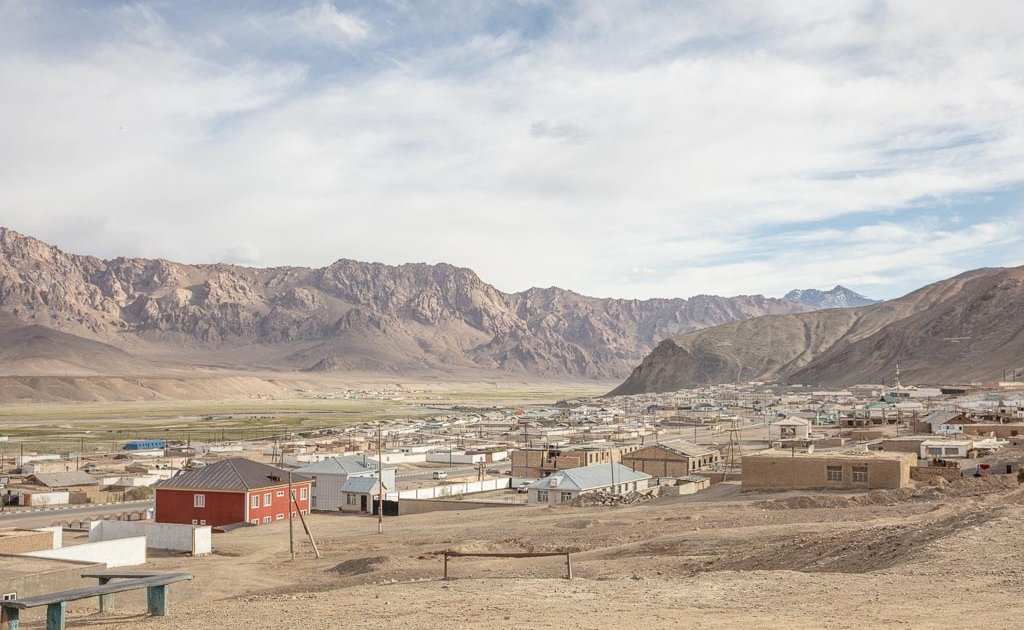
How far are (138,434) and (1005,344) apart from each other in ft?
454

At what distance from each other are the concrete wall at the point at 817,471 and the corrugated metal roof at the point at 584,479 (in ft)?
32.0

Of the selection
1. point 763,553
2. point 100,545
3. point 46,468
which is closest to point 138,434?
point 46,468

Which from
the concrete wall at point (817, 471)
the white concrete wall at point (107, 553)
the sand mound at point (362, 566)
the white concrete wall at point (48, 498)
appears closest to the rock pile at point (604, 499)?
the concrete wall at point (817, 471)

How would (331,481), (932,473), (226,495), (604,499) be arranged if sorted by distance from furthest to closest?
(331,481) → (604,499) → (226,495) → (932,473)

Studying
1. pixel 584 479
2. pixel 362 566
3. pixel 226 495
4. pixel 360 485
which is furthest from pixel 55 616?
pixel 360 485

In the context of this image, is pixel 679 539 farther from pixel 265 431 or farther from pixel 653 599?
pixel 265 431

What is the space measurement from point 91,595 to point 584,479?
3988cm

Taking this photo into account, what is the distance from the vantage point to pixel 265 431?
138 m

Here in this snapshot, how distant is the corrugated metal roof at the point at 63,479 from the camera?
72.5 m

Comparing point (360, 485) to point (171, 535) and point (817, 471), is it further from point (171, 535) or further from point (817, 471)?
point (817, 471)

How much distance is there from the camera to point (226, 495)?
50.6 m

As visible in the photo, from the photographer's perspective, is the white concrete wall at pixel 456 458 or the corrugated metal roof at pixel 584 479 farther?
the white concrete wall at pixel 456 458

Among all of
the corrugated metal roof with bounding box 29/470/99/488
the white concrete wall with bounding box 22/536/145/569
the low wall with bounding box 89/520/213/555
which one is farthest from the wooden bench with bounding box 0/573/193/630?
the corrugated metal roof with bounding box 29/470/99/488

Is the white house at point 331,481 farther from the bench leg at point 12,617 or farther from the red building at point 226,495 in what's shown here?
the bench leg at point 12,617
